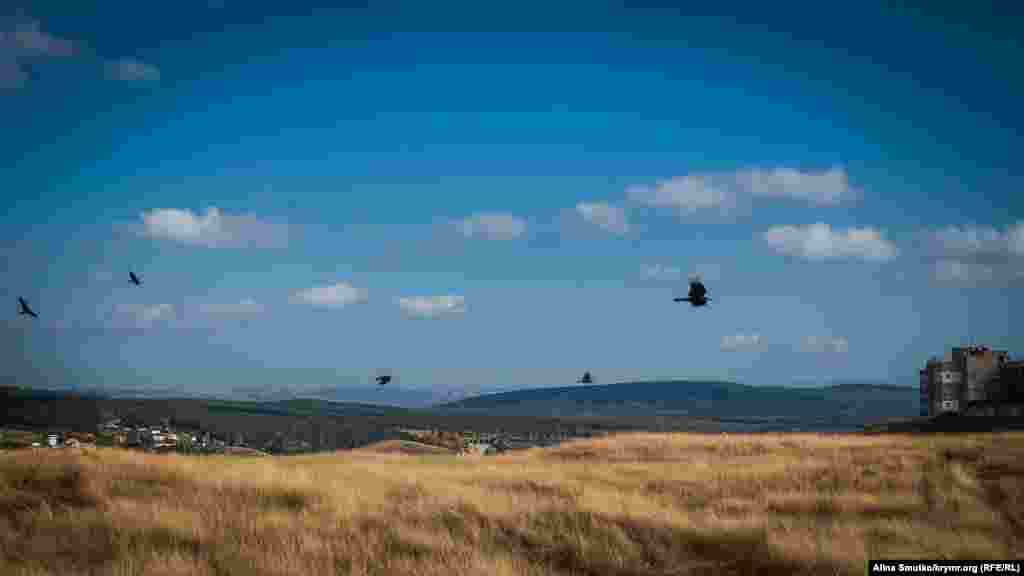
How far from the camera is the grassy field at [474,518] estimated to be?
996 cm

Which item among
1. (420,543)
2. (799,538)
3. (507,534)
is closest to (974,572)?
(799,538)

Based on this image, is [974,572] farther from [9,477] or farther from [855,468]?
[9,477]

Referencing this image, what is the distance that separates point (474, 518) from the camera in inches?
496

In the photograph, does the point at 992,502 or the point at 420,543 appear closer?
the point at 420,543

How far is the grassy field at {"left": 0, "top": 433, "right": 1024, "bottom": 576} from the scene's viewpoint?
9961 mm

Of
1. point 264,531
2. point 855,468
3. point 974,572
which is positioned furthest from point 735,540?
point 855,468

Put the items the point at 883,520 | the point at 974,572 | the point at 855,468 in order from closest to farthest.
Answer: the point at 974,572 → the point at 883,520 → the point at 855,468

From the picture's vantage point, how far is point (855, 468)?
2106 cm

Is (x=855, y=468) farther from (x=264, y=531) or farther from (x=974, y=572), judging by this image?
(x=264, y=531)

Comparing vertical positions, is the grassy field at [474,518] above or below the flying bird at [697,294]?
below

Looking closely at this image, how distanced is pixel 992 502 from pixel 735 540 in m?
7.33

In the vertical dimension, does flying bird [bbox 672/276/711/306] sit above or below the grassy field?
above

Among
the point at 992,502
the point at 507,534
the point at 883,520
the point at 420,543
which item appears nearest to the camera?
the point at 420,543

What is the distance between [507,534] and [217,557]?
163 inches
